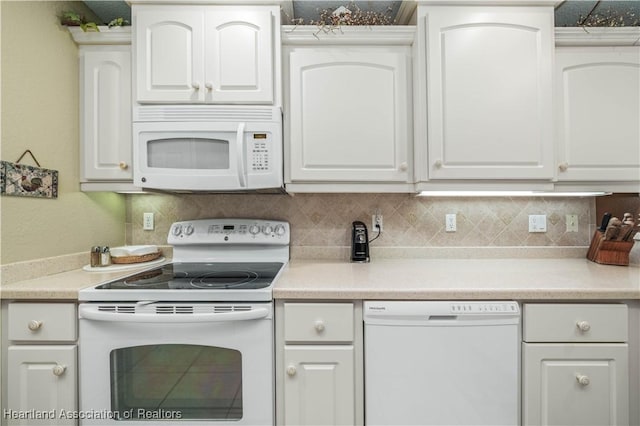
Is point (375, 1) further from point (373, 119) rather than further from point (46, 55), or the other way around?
point (46, 55)

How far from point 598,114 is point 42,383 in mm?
2777

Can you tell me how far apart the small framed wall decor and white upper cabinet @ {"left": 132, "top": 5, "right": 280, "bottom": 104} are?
54 centimetres

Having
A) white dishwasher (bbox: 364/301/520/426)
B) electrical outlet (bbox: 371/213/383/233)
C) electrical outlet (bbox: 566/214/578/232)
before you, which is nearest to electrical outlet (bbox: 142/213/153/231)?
electrical outlet (bbox: 371/213/383/233)

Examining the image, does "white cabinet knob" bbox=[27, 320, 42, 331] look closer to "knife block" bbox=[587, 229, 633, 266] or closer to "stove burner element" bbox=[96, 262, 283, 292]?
"stove burner element" bbox=[96, 262, 283, 292]

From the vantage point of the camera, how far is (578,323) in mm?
1213

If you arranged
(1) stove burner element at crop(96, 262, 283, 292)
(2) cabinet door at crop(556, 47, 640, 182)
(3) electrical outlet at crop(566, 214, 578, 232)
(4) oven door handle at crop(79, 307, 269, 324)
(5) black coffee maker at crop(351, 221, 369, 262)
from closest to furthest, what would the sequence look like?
(4) oven door handle at crop(79, 307, 269, 324) → (1) stove burner element at crop(96, 262, 283, 292) → (2) cabinet door at crop(556, 47, 640, 182) → (5) black coffee maker at crop(351, 221, 369, 262) → (3) electrical outlet at crop(566, 214, 578, 232)

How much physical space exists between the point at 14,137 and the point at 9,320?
74 centimetres

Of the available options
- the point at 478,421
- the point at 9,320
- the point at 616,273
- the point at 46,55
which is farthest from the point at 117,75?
the point at 616,273

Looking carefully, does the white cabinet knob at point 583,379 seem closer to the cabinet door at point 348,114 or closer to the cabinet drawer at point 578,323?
the cabinet drawer at point 578,323

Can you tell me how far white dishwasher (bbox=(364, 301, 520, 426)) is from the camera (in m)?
1.21

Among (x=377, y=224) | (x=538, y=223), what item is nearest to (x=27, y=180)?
(x=377, y=224)

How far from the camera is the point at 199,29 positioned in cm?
154

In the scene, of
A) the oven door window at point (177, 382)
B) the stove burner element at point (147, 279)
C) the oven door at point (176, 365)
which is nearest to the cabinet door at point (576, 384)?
the oven door at point (176, 365)

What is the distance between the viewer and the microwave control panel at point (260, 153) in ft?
4.98
